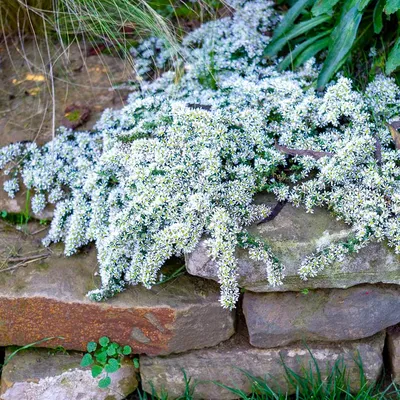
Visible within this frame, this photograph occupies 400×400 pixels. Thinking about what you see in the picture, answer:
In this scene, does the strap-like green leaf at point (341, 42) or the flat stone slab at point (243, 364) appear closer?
the flat stone slab at point (243, 364)

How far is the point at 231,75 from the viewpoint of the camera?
8.78 ft

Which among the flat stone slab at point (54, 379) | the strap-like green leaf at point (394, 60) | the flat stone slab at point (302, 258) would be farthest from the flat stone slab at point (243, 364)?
the strap-like green leaf at point (394, 60)

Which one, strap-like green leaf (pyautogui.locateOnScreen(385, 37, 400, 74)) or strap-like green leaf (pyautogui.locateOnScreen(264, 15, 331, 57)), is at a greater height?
strap-like green leaf (pyautogui.locateOnScreen(385, 37, 400, 74))

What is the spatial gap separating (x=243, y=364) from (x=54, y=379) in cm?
75

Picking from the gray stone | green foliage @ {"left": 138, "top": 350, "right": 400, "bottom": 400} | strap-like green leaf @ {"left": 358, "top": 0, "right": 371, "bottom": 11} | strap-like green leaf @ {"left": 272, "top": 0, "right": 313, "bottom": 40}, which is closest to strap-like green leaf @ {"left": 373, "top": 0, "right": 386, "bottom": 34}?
strap-like green leaf @ {"left": 358, "top": 0, "right": 371, "bottom": 11}

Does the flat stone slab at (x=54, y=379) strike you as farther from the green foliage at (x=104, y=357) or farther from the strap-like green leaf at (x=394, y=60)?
the strap-like green leaf at (x=394, y=60)

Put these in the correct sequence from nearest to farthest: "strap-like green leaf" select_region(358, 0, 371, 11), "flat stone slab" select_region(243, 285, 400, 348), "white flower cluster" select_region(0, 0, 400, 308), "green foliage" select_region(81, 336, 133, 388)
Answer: "white flower cluster" select_region(0, 0, 400, 308) → "flat stone slab" select_region(243, 285, 400, 348) → "green foliage" select_region(81, 336, 133, 388) → "strap-like green leaf" select_region(358, 0, 371, 11)

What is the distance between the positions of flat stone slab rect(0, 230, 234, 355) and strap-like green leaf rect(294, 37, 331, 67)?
115 centimetres

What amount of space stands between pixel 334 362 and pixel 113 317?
877 mm

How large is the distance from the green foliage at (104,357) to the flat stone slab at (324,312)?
53 centimetres

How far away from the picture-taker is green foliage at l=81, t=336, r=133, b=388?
218 centimetres

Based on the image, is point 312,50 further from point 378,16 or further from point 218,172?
point 218,172

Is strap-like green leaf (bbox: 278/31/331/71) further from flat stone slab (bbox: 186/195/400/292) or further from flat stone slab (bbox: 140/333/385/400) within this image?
flat stone slab (bbox: 140/333/385/400)

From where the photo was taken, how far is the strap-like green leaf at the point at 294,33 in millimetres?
2611
